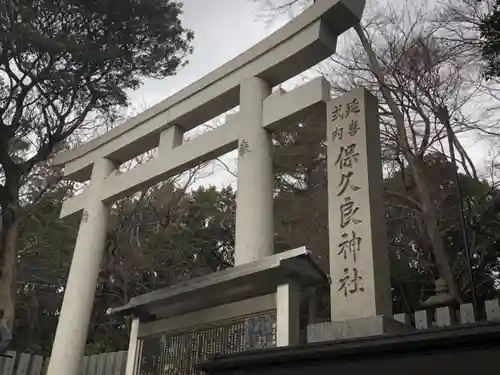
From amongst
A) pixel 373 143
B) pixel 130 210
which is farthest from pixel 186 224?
pixel 373 143

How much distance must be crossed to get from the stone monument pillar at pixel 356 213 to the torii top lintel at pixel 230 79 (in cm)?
74

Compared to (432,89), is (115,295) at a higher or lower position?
lower

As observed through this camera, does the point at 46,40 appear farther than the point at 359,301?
Yes

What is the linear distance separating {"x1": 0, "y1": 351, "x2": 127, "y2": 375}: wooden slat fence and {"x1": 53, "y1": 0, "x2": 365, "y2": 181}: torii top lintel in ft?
7.58

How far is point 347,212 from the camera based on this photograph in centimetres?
344

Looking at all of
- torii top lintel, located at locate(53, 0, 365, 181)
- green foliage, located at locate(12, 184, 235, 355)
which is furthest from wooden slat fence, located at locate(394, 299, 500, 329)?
green foliage, located at locate(12, 184, 235, 355)

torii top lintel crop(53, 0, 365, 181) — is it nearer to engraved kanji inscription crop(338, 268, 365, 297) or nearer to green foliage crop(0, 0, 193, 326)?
green foliage crop(0, 0, 193, 326)

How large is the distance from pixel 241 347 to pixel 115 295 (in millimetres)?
8981

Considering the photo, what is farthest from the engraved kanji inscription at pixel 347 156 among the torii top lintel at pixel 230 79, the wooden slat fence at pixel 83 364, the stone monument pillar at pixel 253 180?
the wooden slat fence at pixel 83 364

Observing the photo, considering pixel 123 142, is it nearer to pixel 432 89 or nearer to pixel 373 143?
pixel 373 143

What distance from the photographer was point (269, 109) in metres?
4.42

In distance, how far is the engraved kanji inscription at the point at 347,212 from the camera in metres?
3.39

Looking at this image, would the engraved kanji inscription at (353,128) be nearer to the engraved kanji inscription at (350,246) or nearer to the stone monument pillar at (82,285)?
the engraved kanji inscription at (350,246)

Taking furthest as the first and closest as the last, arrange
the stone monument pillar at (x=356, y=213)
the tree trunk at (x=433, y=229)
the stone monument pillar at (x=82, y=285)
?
the tree trunk at (x=433, y=229) < the stone monument pillar at (x=82, y=285) < the stone monument pillar at (x=356, y=213)
